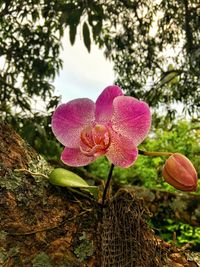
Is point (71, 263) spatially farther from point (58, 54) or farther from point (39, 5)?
point (58, 54)

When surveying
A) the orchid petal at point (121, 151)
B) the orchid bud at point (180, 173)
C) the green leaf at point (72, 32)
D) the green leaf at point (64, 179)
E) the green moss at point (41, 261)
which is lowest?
the green moss at point (41, 261)

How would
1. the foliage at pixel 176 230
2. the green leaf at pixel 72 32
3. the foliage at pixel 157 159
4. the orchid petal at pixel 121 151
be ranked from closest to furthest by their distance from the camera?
the orchid petal at pixel 121 151
the green leaf at pixel 72 32
the foliage at pixel 176 230
the foliage at pixel 157 159

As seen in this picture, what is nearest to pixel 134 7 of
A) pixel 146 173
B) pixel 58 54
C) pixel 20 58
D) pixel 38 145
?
pixel 58 54

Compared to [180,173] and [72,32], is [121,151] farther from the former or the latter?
[72,32]

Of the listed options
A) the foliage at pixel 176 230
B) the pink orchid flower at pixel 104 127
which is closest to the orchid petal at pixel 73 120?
the pink orchid flower at pixel 104 127

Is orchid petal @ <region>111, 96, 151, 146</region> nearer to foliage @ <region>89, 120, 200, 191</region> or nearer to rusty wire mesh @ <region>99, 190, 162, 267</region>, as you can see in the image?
rusty wire mesh @ <region>99, 190, 162, 267</region>

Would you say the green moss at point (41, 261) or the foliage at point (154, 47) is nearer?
the green moss at point (41, 261)

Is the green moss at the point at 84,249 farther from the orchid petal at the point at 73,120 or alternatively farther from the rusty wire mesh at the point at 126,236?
the orchid petal at the point at 73,120

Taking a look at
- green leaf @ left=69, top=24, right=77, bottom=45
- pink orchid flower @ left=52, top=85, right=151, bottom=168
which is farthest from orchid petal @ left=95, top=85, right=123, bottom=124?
green leaf @ left=69, top=24, right=77, bottom=45
